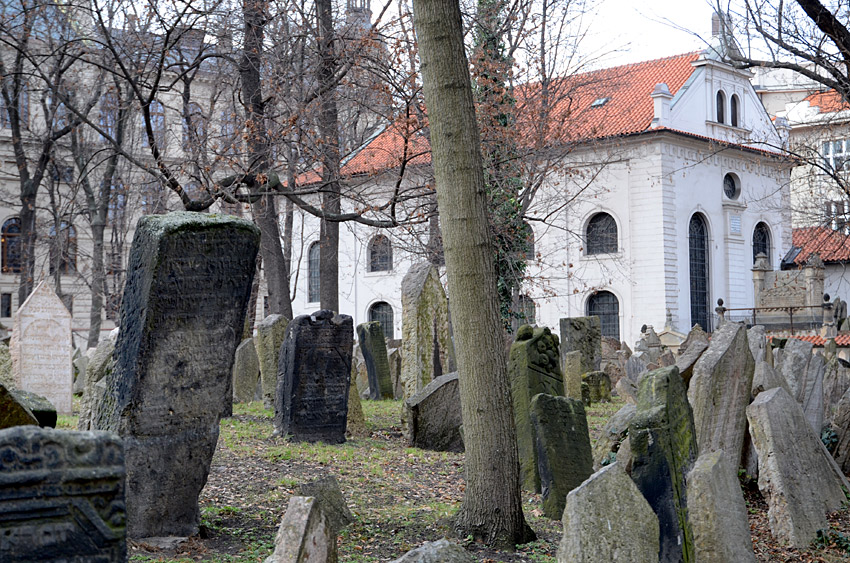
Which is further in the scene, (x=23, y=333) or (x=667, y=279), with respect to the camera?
(x=667, y=279)

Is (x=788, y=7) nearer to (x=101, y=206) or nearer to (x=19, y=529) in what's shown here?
(x=19, y=529)

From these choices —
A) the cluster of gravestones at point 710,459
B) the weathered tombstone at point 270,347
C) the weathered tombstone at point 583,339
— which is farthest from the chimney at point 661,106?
the weathered tombstone at point 270,347

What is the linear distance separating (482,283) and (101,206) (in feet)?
73.2

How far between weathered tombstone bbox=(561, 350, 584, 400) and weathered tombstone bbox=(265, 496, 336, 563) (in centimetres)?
1113

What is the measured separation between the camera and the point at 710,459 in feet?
15.8

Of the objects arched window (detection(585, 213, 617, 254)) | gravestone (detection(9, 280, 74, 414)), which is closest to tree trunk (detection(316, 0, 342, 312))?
gravestone (detection(9, 280, 74, 414))

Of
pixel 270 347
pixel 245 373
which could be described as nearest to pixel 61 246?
pixel 245 373

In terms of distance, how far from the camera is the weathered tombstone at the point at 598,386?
51.1ft

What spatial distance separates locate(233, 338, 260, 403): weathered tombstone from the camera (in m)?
15.4

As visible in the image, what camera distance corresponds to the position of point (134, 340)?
5.59 m

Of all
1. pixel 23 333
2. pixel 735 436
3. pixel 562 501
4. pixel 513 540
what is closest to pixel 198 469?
pixel 513 540

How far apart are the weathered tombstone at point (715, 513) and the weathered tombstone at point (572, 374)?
387 inches

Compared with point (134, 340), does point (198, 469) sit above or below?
below

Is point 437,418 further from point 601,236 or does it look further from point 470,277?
point 601,236
